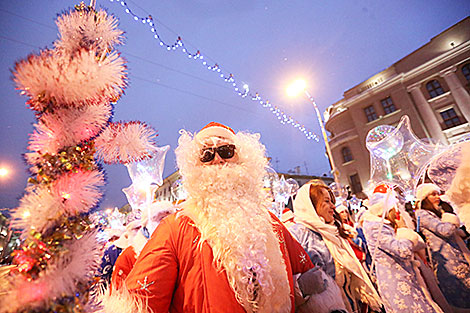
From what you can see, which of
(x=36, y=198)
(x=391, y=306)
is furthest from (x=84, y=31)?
(x=391, y=306)

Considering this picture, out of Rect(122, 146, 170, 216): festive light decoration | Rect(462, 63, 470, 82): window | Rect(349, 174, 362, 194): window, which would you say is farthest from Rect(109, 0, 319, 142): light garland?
Rect(462, 63, 470, 82): window

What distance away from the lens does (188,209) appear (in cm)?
174

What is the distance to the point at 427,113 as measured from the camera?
19328mm

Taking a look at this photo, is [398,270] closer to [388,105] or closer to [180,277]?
[180,277]

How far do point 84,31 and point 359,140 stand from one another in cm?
2674

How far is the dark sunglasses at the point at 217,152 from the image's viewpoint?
201cm

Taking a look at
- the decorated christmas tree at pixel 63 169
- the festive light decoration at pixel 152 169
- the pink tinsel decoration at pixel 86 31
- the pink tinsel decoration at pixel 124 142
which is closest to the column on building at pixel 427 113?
the festive light decoration at pixel 152 169

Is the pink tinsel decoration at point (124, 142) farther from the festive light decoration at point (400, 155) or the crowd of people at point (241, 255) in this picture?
the festive light decoration at point (400, 155)

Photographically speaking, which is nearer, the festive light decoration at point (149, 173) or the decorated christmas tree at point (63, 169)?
the decorated christmas tree at point (63, 169)

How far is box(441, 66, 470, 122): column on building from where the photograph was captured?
17.3 m

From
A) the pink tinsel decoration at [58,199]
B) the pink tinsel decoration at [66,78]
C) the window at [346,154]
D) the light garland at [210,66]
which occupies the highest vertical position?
the window at [346,154]

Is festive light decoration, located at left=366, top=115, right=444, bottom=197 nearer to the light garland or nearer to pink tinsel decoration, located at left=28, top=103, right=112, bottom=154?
pink tinsel decoration, located at left=28, top=103, right=112, bottom=154

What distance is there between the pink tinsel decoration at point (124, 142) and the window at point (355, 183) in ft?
84.8

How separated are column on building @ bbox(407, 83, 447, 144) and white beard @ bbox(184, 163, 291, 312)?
23.3m
